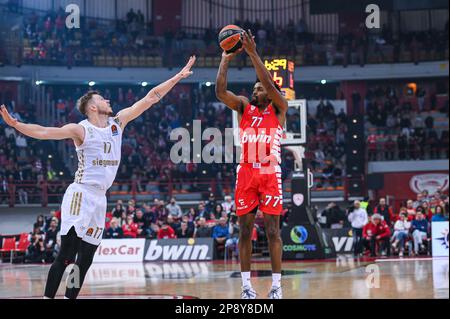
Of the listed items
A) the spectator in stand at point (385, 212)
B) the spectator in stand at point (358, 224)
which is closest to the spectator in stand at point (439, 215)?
the spectator in stand at point (385, 212)

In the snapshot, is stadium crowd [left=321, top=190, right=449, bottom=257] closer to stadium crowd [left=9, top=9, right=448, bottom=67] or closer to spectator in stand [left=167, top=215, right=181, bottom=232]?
spectator in stand [left=167, top=215, right=181, bottom=232]

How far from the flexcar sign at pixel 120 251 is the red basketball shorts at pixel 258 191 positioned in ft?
43.1

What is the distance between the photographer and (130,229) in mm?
20734

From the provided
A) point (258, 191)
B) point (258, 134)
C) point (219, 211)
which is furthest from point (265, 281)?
point (219, 211)

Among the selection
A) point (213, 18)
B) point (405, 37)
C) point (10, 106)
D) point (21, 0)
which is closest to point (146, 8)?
point (213, 18)

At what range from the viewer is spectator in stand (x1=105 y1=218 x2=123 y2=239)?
20703 mm

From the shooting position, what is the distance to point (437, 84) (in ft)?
107

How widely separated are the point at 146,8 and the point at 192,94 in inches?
173

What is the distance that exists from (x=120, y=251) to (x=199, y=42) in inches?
521

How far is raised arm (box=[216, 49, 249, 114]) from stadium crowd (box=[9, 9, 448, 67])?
70.6 ft

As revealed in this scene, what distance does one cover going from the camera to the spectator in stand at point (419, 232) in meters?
19.6

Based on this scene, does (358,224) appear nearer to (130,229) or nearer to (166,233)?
(166,233)

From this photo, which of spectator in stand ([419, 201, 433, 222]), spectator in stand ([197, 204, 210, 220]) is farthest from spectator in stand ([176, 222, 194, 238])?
spectator in stand ([419, 201, 433, 222])
